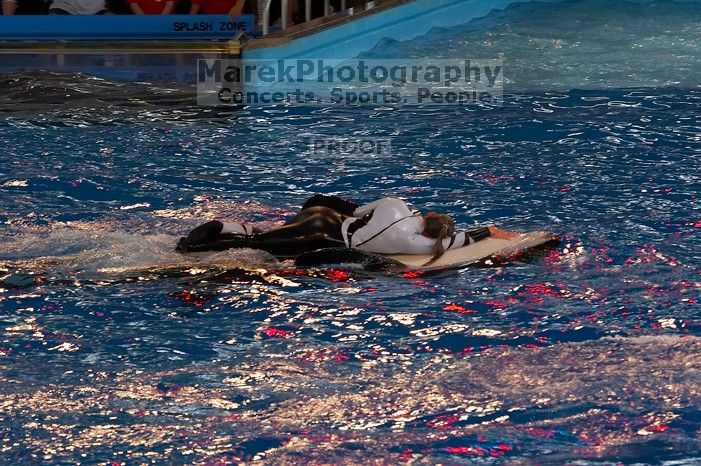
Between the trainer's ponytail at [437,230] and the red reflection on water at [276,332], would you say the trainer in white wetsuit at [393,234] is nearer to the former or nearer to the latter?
the trainer's ponytail at [437,230]

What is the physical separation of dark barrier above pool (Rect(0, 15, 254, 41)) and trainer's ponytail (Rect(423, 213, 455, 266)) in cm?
722

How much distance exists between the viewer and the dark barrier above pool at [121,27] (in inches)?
513

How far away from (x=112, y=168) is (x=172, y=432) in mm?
4496

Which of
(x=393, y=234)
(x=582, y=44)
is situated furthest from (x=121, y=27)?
(x=393, y=234)

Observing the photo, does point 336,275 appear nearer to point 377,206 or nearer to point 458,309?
point 377,206

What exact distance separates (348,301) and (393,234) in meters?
0.62

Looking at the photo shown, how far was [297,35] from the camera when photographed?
12.3m

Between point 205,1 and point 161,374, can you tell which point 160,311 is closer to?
point 161,374

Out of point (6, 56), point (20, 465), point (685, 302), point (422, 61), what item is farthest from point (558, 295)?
point (6, 56)

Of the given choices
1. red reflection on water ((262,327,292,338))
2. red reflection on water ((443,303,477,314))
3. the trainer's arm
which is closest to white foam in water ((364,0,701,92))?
the trainer's arm

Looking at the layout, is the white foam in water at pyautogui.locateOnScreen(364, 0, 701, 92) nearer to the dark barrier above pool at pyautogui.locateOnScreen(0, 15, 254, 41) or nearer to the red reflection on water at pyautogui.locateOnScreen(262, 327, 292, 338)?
the dark barrier above pool at pyautogui.locateOnScreen(0, 15, 254, 41)

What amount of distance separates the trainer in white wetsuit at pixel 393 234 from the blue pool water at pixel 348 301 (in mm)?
268

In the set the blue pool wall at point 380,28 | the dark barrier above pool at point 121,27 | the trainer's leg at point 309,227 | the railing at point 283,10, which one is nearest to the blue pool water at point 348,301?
the trainer's leg at point 309,227

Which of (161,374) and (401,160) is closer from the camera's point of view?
(161,374)
